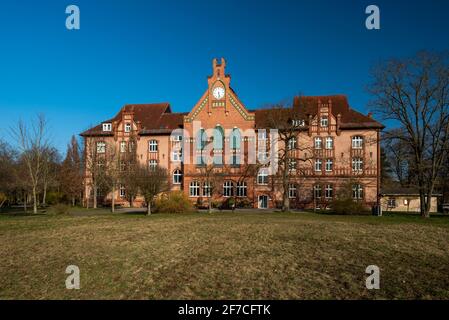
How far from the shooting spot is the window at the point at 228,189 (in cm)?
3769

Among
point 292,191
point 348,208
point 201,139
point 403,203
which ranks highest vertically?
point 201,139

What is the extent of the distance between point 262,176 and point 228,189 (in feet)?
14.0

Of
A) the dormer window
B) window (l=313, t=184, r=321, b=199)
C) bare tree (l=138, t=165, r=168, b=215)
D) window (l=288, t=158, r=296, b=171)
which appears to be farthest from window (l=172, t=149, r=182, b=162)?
window (l=313, t=184, r=321, b=199)

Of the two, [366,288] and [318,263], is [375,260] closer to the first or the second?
[318,263]

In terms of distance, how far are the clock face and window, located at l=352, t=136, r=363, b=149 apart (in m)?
A: 16.1

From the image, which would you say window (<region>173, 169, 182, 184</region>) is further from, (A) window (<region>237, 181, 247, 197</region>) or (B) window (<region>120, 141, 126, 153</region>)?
(A) window (<region>237, 181, 247, 197</region>)

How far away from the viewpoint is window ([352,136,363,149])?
36.4 metres

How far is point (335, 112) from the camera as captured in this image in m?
38.8

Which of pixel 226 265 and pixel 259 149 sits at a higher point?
pixel 259 149

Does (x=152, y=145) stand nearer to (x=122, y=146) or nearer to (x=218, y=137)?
(x=122, y=146)

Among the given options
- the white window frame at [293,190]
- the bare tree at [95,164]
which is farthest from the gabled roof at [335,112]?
the bare tree at [95,164]

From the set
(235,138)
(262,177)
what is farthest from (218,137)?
(262,177)

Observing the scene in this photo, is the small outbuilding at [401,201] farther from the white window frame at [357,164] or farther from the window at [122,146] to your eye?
the window at [122,146]
